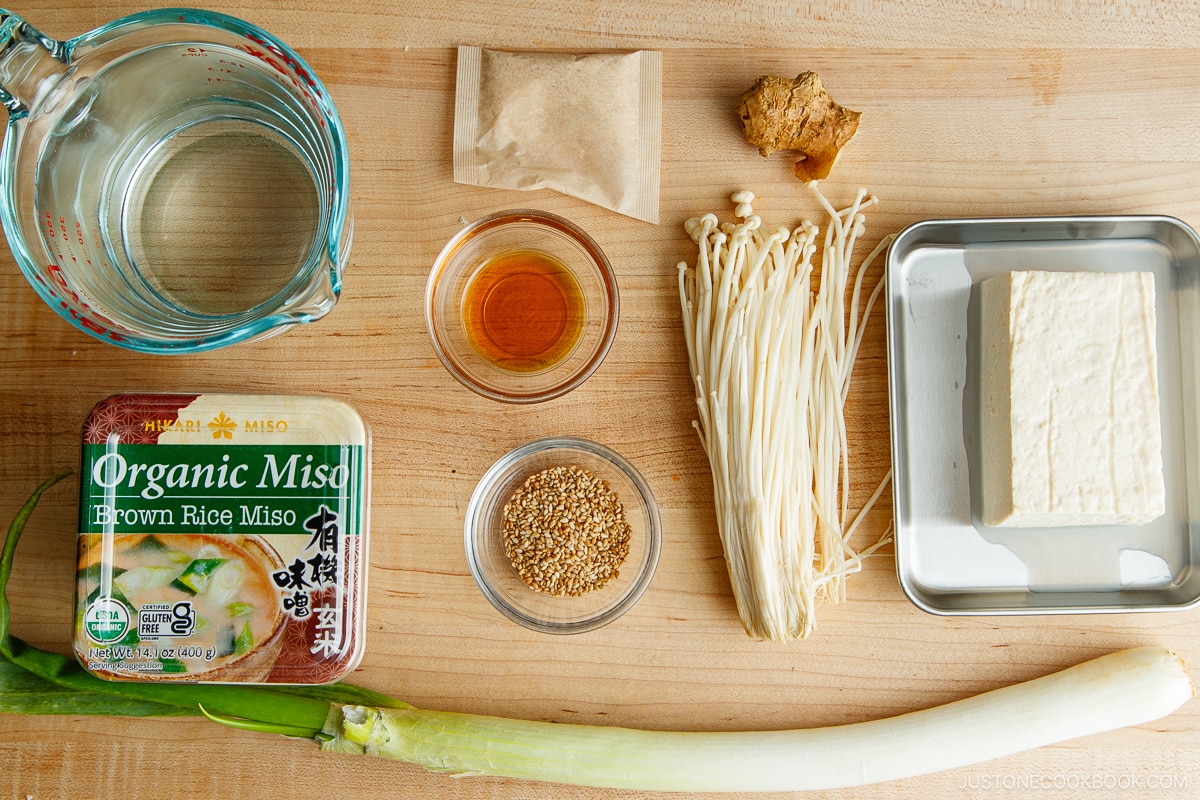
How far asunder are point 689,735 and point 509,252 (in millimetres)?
926

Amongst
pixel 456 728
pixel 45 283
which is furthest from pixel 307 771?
pixel 45 283

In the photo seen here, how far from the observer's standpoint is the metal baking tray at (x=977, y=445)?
1.39 metres

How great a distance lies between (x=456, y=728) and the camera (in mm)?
1329

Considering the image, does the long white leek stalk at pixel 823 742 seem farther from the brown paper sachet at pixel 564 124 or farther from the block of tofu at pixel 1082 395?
the brown paper sachet at pixel 564 124

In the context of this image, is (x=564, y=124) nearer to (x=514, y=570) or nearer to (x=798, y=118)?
(x=798, y=118)

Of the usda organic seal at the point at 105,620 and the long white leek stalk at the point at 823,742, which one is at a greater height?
the usda organic seal at the point at 105,620

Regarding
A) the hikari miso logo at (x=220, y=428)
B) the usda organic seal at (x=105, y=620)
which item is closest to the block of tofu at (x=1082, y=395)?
the hikari miso logo at (x=220, y=428)

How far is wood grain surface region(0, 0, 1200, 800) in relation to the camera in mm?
1387

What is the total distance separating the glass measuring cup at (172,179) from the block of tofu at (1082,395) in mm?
1113

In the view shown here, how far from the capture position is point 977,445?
140cm

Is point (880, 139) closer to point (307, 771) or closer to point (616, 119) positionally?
point (616, 119)

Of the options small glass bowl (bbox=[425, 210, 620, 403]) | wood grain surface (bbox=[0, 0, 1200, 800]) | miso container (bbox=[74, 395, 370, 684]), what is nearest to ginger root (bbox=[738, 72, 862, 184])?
wood grain surface (bbox=[0, 0, 1200, 800])

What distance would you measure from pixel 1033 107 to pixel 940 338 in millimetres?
453

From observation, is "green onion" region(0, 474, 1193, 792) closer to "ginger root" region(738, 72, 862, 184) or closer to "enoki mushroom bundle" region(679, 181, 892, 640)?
"enoki mushroom bundle" region(679, 181, 892, 640)
